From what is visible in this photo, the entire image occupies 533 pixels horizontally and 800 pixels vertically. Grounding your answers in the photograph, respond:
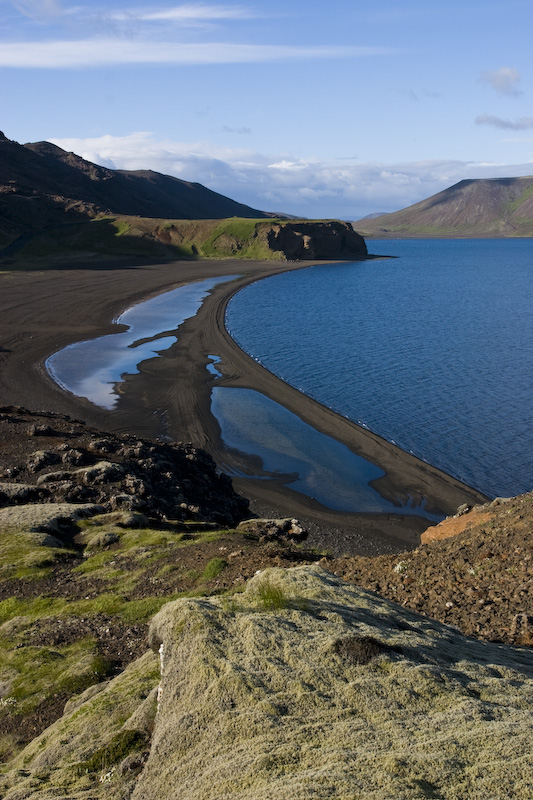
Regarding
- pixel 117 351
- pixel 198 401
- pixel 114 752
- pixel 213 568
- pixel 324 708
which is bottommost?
pixel 198 401

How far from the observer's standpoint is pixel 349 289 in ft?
483

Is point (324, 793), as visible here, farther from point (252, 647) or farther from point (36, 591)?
point (36, 591)

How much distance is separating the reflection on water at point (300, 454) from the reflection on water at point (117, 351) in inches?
448

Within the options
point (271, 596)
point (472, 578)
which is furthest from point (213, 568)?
point (472, 578)

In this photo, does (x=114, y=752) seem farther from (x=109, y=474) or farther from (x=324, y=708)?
(x=109, y=474)

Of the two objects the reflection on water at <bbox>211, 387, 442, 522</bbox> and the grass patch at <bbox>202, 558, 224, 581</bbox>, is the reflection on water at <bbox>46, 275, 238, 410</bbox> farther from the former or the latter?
the grass patch at <bbox>202, 558, 224, 581</bbox>

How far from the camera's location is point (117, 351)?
74.8 metres

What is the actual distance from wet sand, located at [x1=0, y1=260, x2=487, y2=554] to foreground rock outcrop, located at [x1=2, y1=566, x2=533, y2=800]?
2124cm

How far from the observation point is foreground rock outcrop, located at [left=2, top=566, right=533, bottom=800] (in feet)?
24.7

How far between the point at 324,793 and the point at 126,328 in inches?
3365

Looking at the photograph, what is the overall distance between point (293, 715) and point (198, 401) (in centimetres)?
4864

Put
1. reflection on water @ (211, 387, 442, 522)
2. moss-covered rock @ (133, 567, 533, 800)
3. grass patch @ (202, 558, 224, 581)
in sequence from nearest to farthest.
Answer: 1. moss-covered rock @ (133, 567, 533, 800)
2. grass patch @ (202, 558, 224, 581)
3. reflection on water @ (211, 387, 442, 522)

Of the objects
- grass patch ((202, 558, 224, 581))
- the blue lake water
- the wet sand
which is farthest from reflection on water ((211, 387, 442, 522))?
grass patch ((202, 558, 224, 581))

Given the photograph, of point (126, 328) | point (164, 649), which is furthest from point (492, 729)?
point (126, 328)
